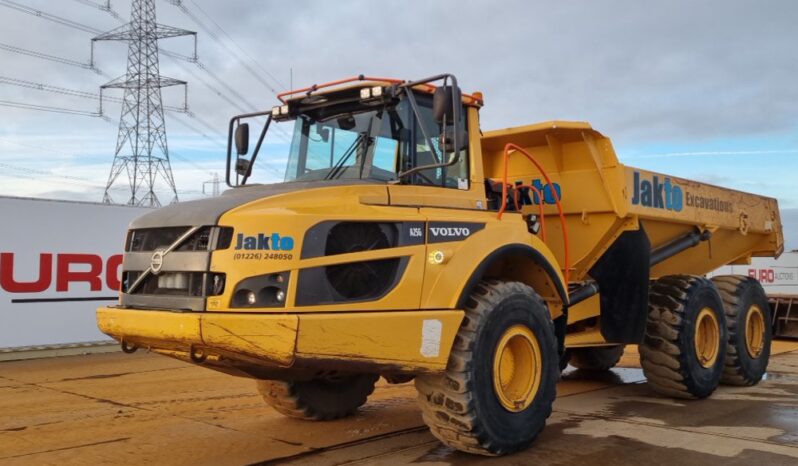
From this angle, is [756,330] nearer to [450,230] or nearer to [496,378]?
[496,378]

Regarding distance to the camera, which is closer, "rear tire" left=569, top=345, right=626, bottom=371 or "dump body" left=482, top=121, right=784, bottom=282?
"dump body" left=482, top=121, right=784, bottom=282

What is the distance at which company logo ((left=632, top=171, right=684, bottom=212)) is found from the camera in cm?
757

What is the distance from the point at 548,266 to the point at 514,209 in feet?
2.01

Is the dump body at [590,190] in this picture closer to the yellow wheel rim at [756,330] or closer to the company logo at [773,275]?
the yellow wheel rim at [756,330]

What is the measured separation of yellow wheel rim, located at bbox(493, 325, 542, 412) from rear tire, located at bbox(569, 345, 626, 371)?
415 cm

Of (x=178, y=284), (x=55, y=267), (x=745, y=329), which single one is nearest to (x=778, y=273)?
(x=745, y=329)

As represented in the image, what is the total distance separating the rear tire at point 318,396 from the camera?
659 centimetres

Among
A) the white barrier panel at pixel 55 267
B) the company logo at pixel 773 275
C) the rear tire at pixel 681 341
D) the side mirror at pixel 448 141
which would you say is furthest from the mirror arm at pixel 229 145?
the company logo at pixel 773 275

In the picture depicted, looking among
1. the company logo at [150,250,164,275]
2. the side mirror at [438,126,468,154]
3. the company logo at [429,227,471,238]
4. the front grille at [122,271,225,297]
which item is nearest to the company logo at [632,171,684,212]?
the company logo at [429,227,471,238]

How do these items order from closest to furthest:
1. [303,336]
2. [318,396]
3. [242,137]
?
1. [303,336]
2. [242,137]
3. [318,396]

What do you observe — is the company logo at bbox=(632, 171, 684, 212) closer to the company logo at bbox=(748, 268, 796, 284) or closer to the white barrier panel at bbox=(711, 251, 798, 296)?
the company logo at bbox=(748, 268, 796, 284)

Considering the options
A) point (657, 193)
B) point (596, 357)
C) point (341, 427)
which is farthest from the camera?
point (596, 357)

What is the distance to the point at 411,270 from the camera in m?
5.06

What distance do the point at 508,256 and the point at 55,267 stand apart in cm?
849
